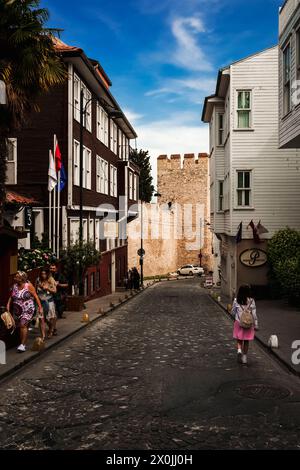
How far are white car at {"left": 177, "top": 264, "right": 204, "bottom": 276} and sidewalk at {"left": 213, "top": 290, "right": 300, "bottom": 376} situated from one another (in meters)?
43.6

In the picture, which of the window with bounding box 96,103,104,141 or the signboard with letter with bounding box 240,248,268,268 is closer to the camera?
the signboard with letter with bounding box 240,248,268,268

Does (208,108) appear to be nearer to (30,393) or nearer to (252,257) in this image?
(252,257)

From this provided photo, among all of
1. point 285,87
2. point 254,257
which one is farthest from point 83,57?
point 254,257

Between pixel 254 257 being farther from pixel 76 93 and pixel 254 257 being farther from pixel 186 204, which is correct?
pixel 186 204

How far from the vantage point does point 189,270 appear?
69625mm

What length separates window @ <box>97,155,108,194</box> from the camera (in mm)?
31656

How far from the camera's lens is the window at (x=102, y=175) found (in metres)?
31.7

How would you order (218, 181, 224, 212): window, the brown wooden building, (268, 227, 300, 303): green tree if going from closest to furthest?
(268, 227, 300, 303): green tree
the brown wooden building
(218, 181, 224, 212): window

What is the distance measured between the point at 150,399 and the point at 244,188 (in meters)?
19.5

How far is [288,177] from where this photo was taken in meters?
26.8

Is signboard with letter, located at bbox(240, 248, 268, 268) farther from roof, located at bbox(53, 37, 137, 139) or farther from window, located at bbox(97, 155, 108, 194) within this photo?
roof, located at bbox(53, 37, 137, 139)

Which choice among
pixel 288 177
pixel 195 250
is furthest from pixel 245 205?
pixel 195 250

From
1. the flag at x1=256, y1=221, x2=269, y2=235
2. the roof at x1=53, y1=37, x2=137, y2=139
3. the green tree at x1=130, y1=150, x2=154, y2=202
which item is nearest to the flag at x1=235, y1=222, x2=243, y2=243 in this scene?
the flag at x1=256, y1=221, x2=269, y2=235
